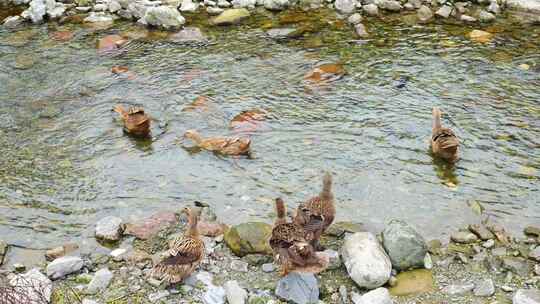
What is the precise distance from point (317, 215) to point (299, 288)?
922mm

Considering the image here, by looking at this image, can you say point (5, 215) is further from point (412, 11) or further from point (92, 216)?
point (412, 11)

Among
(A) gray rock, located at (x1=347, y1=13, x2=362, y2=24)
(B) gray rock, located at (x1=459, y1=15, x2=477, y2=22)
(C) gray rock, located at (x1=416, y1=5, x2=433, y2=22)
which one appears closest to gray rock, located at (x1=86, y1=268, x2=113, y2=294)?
(A) gray rock, located at (x1=347, y1=13, x2=362, y2=24)

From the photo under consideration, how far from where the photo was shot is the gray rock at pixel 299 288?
20.6 feet

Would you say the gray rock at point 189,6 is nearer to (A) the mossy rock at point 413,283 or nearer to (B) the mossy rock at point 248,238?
(B) the mossy rock at point 248,238

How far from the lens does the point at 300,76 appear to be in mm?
11492

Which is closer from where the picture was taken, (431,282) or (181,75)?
(431,282)

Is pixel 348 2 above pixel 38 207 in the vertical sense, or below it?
above

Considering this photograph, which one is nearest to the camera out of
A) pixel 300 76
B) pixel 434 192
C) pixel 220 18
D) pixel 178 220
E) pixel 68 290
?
pixel 68 290

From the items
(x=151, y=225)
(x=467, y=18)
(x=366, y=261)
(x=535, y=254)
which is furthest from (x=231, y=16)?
(x=535, y=254)

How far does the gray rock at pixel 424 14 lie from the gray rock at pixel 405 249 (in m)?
8.32

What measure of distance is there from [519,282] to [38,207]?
5.98 metres

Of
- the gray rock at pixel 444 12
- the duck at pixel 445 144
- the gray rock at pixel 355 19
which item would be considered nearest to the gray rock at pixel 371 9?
the gray rock at pixel 355 19

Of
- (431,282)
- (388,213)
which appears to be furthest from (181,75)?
(431,282)

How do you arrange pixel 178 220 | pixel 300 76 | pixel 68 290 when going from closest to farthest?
pixel 68 290 → pixel 178 220 → pixel 300 76
